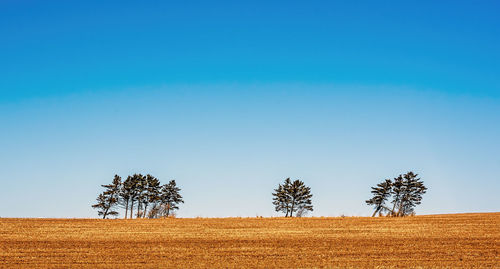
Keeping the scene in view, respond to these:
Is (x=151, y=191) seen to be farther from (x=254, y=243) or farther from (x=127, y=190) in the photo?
(x=254, y=243)

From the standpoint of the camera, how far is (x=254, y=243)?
34.1 meters

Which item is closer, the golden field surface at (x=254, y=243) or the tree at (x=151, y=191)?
the golden field surface at (x=254, y=243)

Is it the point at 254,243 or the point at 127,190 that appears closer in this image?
the point at 254,243

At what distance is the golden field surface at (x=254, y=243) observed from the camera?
85.2 feet

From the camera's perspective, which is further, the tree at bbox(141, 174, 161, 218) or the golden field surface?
the tree at bbox(141, 174, 161, 218)

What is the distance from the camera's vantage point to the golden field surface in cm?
2597

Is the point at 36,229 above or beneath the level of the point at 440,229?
beneath

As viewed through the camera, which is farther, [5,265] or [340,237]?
[340,237]

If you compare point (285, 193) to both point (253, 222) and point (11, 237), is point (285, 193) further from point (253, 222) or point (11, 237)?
point (11, 237)

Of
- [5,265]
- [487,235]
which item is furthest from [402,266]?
[5,265]

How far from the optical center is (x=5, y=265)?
24344 millimetres

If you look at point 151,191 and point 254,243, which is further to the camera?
point 151,191

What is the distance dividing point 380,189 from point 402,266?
53.0 m

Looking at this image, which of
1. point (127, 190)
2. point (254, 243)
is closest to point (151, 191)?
point (127, 190)
